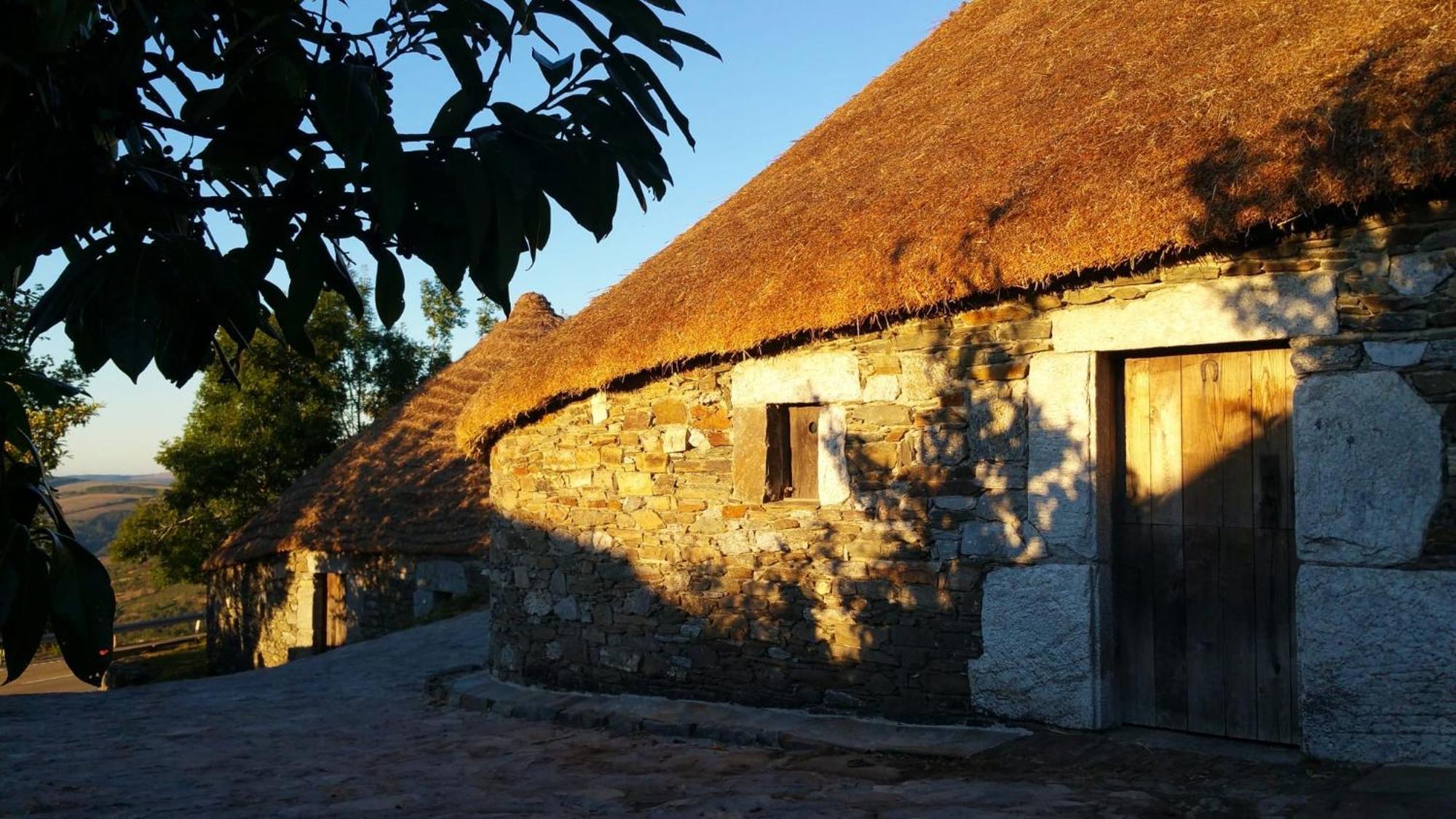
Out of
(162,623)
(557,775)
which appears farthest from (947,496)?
(162,623)

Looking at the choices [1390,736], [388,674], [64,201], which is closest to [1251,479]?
[1390,736]

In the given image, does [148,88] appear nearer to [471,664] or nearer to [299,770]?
[299,770]

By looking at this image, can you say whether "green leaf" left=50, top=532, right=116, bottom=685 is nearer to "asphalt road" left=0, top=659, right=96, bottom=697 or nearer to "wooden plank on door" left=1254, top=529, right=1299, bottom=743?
"wooden plank on door" left=1254, top=529, right=1299, bottom=743

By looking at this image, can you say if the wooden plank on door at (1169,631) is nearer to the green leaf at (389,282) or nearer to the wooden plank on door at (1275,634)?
the wooden plank on door at (1275,634)

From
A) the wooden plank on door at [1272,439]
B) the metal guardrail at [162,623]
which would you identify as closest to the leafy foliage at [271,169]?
the wooden plank on door at [1272,439]

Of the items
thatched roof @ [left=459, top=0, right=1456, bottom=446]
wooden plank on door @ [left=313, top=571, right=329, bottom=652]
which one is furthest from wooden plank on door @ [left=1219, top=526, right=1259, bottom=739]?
wooden plank on door @ [left=313, top=571, right=329, bottom=652]

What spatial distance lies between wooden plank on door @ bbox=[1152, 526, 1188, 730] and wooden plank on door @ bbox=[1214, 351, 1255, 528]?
28 centimetres

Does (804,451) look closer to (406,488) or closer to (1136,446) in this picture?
(1136,446)

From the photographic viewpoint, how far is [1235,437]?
5.23 metres

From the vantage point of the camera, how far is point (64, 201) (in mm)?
1796

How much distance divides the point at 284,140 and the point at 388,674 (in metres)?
8.70

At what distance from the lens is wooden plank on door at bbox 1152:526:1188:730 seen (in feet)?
17.6

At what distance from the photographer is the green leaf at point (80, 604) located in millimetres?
1520

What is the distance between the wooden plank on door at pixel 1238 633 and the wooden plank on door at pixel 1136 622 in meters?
0.32
